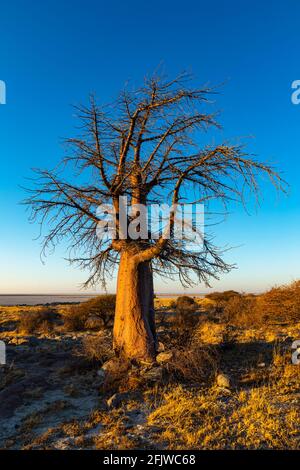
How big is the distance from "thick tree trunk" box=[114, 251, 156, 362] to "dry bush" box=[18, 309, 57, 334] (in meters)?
9.46

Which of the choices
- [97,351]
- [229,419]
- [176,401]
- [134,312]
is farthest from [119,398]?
[97,351]

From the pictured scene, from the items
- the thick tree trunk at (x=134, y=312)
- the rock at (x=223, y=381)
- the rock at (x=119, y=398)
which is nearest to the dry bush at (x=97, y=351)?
the thick tree trunk at (x=134, y=312)

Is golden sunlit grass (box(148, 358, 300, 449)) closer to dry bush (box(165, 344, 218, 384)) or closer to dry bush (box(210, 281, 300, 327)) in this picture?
dry bush (box(165, 344, 218, 384))

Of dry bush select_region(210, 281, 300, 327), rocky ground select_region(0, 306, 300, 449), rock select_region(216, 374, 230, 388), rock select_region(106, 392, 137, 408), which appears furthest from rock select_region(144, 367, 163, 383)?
dry bush select_region(210, 281, 300, 327)

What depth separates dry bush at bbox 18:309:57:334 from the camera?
1781cm

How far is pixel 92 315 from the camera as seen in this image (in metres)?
18.8

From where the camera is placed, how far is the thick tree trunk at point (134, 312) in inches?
335

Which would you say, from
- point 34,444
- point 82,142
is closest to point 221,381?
point 34,444

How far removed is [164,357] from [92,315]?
1105cm

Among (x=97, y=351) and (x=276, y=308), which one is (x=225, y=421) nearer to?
(x=97, y=351)

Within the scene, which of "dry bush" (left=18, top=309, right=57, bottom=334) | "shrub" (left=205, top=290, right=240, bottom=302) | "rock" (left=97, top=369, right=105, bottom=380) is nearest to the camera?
"rock" (left=97, top=369, right=105, bottom=380)

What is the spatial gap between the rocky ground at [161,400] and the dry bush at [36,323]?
784 cm

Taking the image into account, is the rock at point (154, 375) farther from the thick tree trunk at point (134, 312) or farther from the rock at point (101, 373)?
the rock at point (101, 373)

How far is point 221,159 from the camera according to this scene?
8.23m
